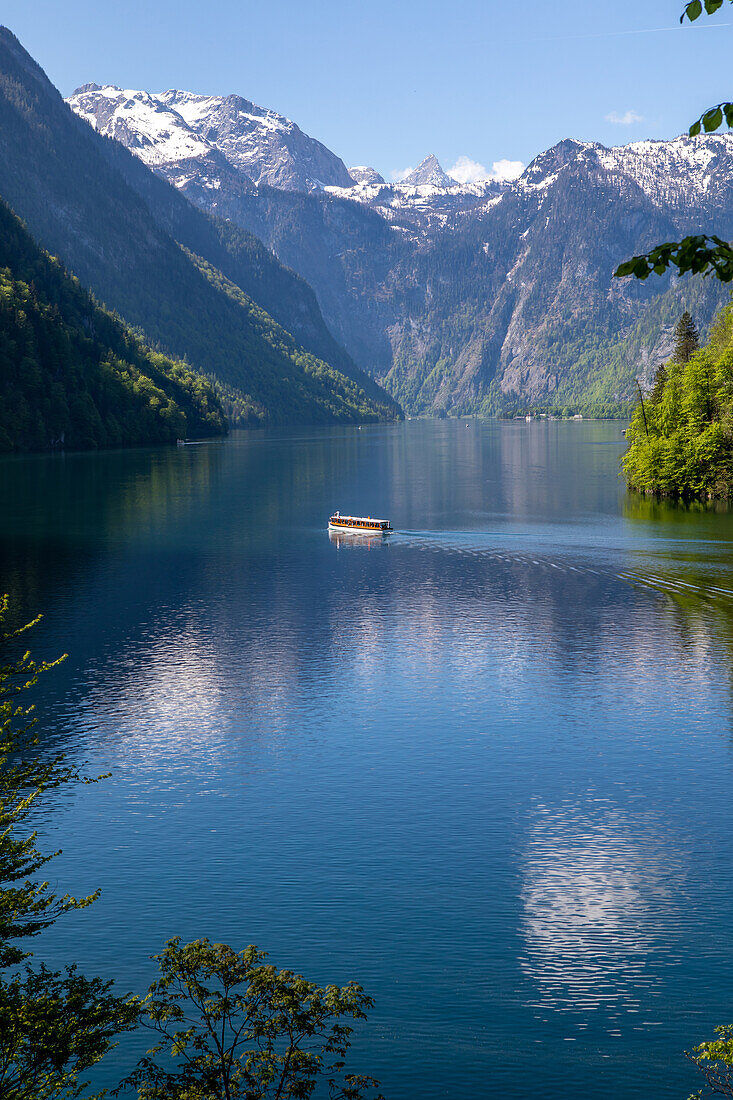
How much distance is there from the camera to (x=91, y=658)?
66500mm

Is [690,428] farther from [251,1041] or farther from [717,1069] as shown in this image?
[251,1041]

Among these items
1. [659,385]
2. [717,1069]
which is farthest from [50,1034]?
[659,385]

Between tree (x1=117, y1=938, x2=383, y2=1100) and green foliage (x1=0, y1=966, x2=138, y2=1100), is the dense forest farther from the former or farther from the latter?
green foliage (x1=0, y1=966, x2=138, y2=1100)

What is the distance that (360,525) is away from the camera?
124m

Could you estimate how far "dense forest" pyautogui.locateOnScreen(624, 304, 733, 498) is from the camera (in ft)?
450

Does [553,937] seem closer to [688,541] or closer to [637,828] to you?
[637,828]

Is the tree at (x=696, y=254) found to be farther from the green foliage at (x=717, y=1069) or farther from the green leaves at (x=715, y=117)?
the green foliage at (x=717, y=1069)

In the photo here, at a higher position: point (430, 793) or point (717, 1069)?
point (430, 793)

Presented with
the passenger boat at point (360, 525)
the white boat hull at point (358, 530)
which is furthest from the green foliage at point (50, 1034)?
the passenger boat at point (360, 525)

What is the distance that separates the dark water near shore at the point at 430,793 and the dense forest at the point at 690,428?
4311 cm

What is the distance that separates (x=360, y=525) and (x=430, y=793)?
80.3 metres

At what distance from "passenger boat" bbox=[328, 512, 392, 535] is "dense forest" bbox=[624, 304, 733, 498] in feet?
162

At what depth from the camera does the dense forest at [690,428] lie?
13725cm

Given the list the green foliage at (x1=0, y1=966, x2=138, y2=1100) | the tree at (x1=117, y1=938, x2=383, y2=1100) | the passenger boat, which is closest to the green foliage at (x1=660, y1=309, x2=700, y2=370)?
the passenger boat
